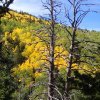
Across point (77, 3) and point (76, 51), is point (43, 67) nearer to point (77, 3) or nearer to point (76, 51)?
point (76, 51)

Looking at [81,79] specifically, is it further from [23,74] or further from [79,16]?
[23,74]

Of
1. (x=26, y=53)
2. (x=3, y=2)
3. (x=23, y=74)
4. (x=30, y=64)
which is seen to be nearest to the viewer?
(x=3, y=2)

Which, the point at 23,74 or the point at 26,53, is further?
the point at 26,53

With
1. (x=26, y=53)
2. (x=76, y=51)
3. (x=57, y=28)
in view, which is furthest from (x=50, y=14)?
(x=26, y=53)

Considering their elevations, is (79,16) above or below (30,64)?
above

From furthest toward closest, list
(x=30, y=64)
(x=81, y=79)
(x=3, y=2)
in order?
(x=30, y=64), (x=81, y=79), (x=3, y=2)

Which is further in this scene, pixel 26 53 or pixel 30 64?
pixel 26 53

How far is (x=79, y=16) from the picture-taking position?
63.0 ft

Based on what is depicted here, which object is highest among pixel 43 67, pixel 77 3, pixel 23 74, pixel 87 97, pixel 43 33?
pixel 77 3

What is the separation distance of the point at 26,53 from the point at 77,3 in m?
162

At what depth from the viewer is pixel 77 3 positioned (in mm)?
19266

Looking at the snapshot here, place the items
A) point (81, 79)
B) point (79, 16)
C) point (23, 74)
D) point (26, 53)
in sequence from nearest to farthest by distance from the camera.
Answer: point (79, 16) → point (81, 79) → point (23, 74) → point (26, 53)

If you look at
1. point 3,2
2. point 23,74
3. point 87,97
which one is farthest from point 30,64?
point 3,2

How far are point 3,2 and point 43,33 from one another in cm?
756
